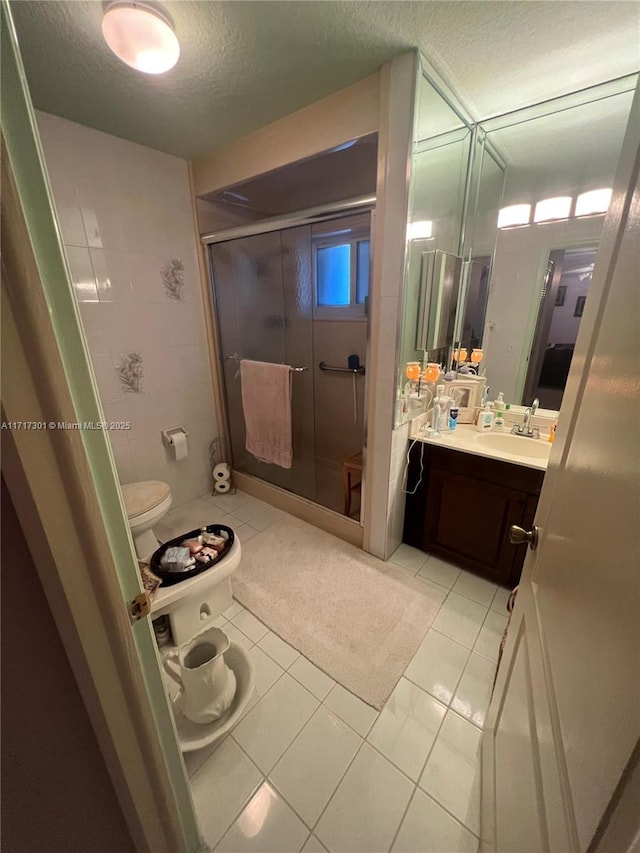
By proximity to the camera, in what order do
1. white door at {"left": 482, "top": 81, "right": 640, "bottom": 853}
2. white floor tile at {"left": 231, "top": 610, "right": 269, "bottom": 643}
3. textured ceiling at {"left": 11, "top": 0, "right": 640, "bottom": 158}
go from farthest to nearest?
1. white floor tile at {"left": 231, "top": 610, "right": 269, "bottom": 643}
2. textured ceiling at {"left": 11, "top": 0, "right": 640, "bottom": 158}
3. white door at {"left": 482, "top": 81, "right": 640, "bottom": 853}

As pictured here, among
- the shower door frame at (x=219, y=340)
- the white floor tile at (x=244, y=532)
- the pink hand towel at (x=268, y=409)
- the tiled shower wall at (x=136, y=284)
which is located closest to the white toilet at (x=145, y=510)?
the tiled shower wall at (x=136, y=284)

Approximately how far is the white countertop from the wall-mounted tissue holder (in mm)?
1630

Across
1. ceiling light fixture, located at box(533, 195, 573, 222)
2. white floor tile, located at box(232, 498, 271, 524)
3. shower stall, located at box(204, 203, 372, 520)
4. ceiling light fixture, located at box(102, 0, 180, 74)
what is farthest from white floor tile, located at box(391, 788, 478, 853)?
ceiling light fixture, located at box(102, 0, 180, 74)

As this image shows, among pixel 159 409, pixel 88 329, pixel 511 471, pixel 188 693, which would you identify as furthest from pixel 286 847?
pixel 88 329

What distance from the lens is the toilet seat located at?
1781mm

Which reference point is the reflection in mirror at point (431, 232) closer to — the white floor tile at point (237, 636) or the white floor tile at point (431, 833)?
the white floor tile at point (237, 636)

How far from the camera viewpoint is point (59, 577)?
49 cm

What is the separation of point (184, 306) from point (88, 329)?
2.10 ft

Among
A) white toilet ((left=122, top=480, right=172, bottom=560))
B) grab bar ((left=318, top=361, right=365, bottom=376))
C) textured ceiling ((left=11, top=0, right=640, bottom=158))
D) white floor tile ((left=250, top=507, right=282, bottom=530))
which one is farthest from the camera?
white floor tile ((left=250, top=507, right=282, bottom=530))

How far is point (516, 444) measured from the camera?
179cm

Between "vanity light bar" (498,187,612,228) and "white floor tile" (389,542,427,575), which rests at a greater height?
"vanity light bar" (498,187,612,228)

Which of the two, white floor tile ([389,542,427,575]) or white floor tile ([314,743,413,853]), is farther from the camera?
white floor tile ([389,542,427,575])

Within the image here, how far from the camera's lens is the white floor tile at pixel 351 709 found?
120 cm

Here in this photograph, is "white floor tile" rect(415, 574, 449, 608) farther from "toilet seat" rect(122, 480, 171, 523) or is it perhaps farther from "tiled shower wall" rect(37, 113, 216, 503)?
"tiled shower wall" rect(37, 113, 216, 503)
